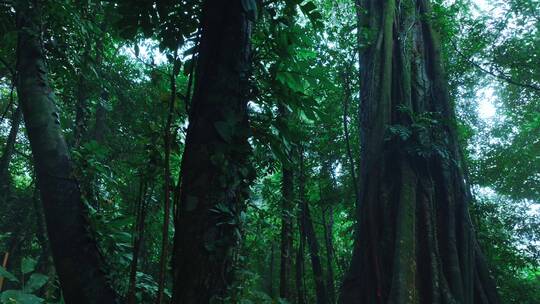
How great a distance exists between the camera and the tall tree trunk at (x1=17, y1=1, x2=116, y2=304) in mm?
1350

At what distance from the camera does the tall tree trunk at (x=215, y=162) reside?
1.15m

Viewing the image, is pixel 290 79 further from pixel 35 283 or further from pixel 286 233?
pixel 286 233

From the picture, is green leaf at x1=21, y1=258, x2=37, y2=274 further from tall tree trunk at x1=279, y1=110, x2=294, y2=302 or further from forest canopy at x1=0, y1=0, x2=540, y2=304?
tall tree trunk at x1=279, y1=110, x2=294, y2=302

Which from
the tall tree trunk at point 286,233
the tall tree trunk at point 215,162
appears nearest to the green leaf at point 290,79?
the tall tree trunk at point 215,162

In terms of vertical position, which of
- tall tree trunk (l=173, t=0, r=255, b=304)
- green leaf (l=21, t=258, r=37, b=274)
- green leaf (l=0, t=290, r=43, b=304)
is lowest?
green leaf (l=0, t=290, r=43, b=304)

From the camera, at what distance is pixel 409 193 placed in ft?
12.7

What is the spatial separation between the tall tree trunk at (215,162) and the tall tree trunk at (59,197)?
0.38 metres

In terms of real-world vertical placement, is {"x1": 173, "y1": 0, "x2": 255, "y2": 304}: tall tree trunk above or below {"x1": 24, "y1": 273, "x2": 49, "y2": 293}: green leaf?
above

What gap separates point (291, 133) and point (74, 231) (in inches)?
32.7

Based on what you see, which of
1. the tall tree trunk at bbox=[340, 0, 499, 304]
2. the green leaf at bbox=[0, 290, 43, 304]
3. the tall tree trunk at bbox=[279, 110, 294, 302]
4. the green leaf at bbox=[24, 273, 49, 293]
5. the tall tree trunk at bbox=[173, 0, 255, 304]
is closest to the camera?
the tall tree trunk at bbox=[173, 0, 255, 304]

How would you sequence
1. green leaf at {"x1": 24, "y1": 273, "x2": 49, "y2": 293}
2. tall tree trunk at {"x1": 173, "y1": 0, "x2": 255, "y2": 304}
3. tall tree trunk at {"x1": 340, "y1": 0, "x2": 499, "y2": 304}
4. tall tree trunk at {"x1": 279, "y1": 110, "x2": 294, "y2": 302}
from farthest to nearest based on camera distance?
1. tall tree trunk at {"x1": 279, "y1": 110, "x2": 294, "y2": 302}
2. tall tree trunk at {"x1": 340, "y1": 0, "x2": 499, "y2": 304}
3. green leaf at {"x1": 24, "y1": 273, "x2": 49, "y2": 293}
4. tall tree trunk at {"x1": 173, "y1": 0, "x2": 255, "y2": 304}

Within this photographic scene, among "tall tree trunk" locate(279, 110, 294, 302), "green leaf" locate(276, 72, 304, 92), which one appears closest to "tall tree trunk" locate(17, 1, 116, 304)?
"green leaf" locate(276, 72, 304, 92)

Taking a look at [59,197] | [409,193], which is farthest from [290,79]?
[409,193]

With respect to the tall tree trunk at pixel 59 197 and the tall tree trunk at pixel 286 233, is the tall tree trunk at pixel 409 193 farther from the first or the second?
the tall tree trunk at pixel 59 197
